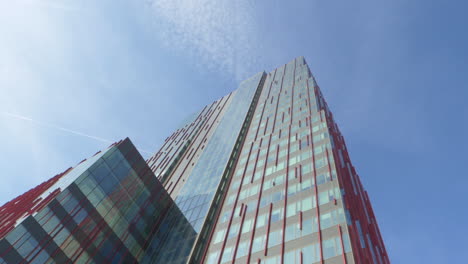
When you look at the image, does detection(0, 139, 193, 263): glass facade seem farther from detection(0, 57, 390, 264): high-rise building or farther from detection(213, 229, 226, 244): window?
detection(213, 229, 226, 244): window

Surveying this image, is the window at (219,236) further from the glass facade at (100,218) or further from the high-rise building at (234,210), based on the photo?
the glass facade at (100,218)

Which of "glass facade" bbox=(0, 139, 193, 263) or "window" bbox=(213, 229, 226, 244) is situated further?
"window" bbox=(213, 229, 226, 244)

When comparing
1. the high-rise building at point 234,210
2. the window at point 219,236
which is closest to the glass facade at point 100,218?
the high-rise building at point 234,210

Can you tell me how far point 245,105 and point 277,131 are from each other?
37.0 meters

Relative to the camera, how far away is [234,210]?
1734 inches

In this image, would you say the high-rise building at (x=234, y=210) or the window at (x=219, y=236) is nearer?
the high-rise building at (x=234, y=210)

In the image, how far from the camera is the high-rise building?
32.2m

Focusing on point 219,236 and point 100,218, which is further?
point 100,218

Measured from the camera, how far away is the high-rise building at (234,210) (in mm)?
32250

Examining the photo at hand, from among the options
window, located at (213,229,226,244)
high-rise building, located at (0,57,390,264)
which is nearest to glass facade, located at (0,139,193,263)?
high-rise building, located at (0,57,390,264)

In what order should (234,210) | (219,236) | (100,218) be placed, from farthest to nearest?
(234,210)
(100,218)
(219,236)

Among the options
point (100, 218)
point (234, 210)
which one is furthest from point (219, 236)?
point (100, 218)

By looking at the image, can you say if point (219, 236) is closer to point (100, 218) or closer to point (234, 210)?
point (234, 210)

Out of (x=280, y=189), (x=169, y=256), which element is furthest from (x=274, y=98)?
(x=169, y=256)
